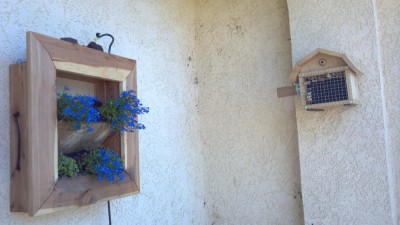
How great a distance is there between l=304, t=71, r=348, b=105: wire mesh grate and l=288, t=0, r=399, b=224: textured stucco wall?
0.31 m

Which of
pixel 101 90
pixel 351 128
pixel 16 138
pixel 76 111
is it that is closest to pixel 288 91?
pixel 351 128

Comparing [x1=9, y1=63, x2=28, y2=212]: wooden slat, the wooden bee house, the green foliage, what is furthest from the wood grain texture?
[x1=9, y1=63, x2=28, y2=212]: wooden slat

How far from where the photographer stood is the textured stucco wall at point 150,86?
2822 mm

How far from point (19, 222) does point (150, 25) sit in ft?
8.31

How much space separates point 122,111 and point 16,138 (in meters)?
0.83

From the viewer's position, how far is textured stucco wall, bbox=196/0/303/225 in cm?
458

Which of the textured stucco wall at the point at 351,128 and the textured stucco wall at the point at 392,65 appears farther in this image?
the textured stucco wall at the point at 392,65

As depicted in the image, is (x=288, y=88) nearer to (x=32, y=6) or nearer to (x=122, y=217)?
(x=122, y=217)

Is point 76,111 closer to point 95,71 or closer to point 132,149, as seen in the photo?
point 95,71

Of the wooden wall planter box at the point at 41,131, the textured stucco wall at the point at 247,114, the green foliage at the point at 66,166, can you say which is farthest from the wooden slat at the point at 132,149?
the textured stucco wall at the point at 247,114

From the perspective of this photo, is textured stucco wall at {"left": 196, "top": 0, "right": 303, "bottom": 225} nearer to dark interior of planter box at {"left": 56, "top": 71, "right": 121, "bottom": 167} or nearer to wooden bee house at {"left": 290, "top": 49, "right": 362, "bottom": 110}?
wooden bee house at {"left": 290, "top": 49, "right": 362, "bottom": 110}

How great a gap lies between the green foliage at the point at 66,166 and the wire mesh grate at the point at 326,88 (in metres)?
2.34

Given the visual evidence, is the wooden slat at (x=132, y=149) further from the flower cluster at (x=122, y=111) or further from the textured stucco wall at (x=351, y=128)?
the textured stucco wall at (x=351, y=128)

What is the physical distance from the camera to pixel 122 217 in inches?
146
